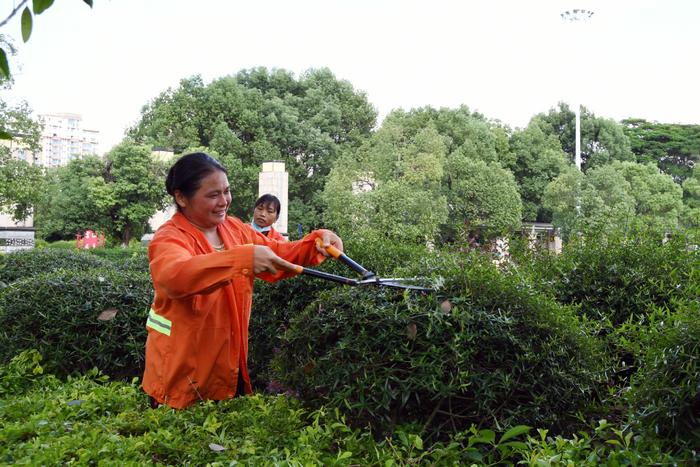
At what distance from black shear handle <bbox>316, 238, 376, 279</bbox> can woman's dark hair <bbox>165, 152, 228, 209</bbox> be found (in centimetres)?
57

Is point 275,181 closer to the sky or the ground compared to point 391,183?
closer to the sky

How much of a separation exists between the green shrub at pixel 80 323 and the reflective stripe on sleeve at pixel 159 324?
1.47 metres

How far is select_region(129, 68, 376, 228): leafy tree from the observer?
33.3m

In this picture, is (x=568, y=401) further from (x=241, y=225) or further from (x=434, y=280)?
(x=241, y=225)

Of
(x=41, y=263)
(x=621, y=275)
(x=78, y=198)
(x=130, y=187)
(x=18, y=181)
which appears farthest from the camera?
(x=78, y=198)

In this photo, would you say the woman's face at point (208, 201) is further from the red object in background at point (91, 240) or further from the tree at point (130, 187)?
the red object in background at point (91, 240)

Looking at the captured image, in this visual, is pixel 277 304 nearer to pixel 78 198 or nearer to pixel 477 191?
pixel 477 191

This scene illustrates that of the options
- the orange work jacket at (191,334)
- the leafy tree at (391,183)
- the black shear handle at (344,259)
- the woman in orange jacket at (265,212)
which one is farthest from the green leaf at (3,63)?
the leafy tree at (391,183)

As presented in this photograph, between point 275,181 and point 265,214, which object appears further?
point 275,181

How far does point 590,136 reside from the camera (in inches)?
1599

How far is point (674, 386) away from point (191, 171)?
1.96 m

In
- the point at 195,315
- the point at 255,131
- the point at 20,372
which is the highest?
the point at 255,131

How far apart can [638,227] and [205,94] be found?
106ft

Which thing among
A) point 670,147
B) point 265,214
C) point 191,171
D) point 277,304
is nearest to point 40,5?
point 191,171
